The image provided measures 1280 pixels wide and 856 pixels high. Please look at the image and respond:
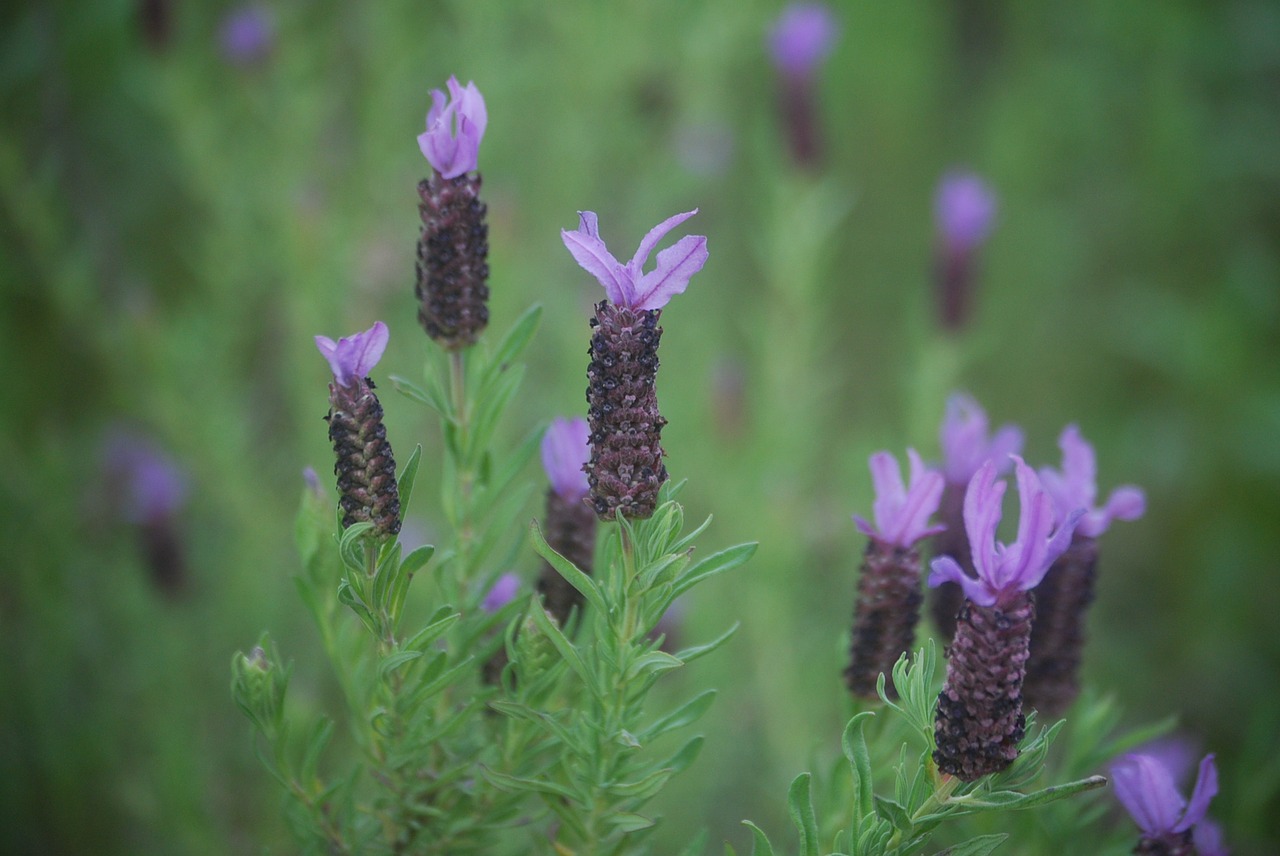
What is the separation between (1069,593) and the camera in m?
0.77

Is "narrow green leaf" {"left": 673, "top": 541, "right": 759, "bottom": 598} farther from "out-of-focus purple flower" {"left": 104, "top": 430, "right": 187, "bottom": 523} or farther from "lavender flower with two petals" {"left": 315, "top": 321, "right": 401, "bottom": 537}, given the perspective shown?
"out-of-focus purple flower" {"left": 104, "top": 430, "right": 187, "bottom": 523}

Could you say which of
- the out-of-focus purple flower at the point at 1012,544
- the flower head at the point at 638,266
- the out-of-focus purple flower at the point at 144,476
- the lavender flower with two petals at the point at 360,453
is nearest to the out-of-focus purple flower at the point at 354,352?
the lavender flower with two petals at the point at 360,453

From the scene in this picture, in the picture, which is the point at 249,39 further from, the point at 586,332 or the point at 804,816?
the point at 804,816

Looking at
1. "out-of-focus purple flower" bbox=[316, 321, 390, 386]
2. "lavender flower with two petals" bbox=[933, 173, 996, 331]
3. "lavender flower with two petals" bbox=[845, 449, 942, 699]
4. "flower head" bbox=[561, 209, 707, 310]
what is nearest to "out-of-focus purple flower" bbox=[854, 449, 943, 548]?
"lavender flower with two petals" bbox=[845, 449, 942, 699]

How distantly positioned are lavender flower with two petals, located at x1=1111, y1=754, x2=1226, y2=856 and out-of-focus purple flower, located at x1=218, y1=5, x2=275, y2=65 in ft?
4.99

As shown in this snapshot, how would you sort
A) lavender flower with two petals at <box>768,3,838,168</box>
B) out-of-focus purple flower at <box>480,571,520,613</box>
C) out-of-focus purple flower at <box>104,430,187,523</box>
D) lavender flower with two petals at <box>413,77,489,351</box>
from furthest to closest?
lavender flower with two petals at <box>768,3,838,168</box>
out-of-focus purple flower at <box>104,430,187,523</box>
out-of-focus purple flower at <box>480,571,520,613</box>
lavender flower with two petals at <box>413,77,489,351</box>

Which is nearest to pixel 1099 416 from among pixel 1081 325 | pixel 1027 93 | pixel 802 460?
pixel 1081 325

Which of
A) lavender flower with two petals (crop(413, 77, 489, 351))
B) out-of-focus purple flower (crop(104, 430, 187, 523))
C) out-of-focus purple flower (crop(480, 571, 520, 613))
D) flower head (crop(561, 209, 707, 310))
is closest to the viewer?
flower head (crop(561, 209, 707, 310))

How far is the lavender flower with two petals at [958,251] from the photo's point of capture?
1.50 meters

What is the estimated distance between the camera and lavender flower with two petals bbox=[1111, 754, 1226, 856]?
652mm

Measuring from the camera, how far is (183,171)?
1845 millimetres

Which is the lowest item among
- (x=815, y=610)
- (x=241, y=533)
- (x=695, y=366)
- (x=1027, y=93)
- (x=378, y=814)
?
(x=378, y=814)

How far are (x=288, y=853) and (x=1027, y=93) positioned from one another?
2403 mm

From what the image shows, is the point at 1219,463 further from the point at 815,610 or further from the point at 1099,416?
the point at 815,610
